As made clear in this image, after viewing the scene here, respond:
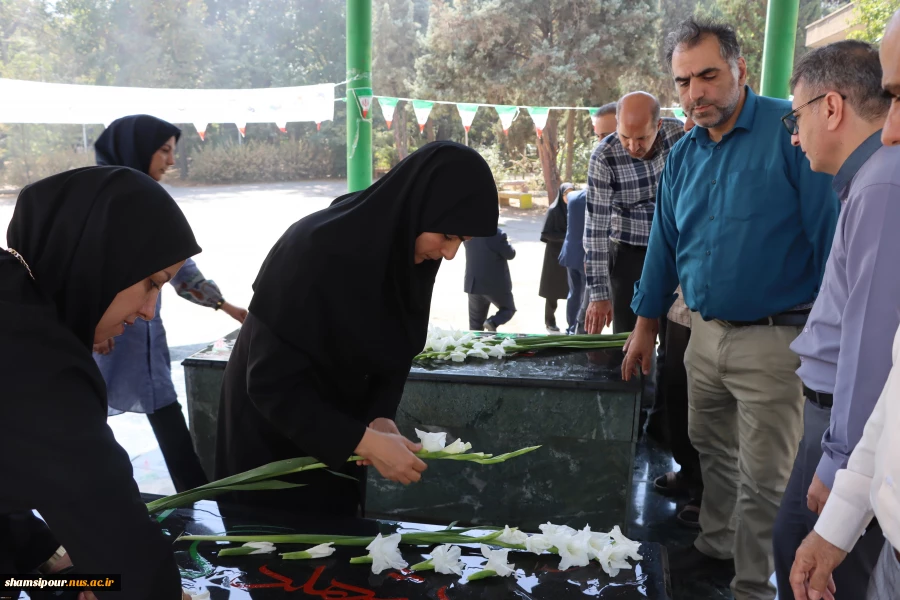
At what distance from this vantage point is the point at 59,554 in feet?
4.65

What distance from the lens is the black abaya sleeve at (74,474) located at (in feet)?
3.22

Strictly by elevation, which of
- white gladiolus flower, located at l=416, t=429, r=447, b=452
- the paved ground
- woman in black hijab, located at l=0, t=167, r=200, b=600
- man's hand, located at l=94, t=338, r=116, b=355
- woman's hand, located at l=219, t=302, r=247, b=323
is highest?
woman in black hijab, located at l=0, t=167, r=200, b=600

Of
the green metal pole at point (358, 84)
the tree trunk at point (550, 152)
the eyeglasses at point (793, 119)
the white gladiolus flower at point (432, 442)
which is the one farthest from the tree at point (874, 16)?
the white gladiolus flower at point (432, 442)

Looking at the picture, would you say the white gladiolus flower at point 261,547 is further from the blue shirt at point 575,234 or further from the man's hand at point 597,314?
the blue shirt at point 575,234

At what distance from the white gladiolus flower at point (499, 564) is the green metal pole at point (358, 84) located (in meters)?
4.16

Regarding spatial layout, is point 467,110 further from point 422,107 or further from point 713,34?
point 713,34

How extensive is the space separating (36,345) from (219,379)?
2017 millimetres

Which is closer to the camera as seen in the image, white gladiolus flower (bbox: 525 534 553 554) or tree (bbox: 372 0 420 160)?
white gladiolus flower (bbox: 525 534 553 554)

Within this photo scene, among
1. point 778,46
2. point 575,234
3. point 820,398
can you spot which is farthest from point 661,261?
point 778,46

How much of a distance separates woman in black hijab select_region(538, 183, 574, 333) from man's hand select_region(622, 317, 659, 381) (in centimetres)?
297

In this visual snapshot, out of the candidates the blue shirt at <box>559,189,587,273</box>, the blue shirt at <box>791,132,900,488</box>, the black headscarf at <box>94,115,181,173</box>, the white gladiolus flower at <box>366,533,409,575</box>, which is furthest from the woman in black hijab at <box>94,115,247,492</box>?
the blue shirt at <box>559,189,587,273</box>

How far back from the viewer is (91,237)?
3.94ft

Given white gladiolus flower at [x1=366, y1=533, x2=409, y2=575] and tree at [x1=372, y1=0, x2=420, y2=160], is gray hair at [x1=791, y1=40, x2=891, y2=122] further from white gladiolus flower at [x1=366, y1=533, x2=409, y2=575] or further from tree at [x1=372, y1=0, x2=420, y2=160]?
tree at [x1=372, y1=0, x2=420, y2=160]

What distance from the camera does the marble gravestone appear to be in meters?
2.74
